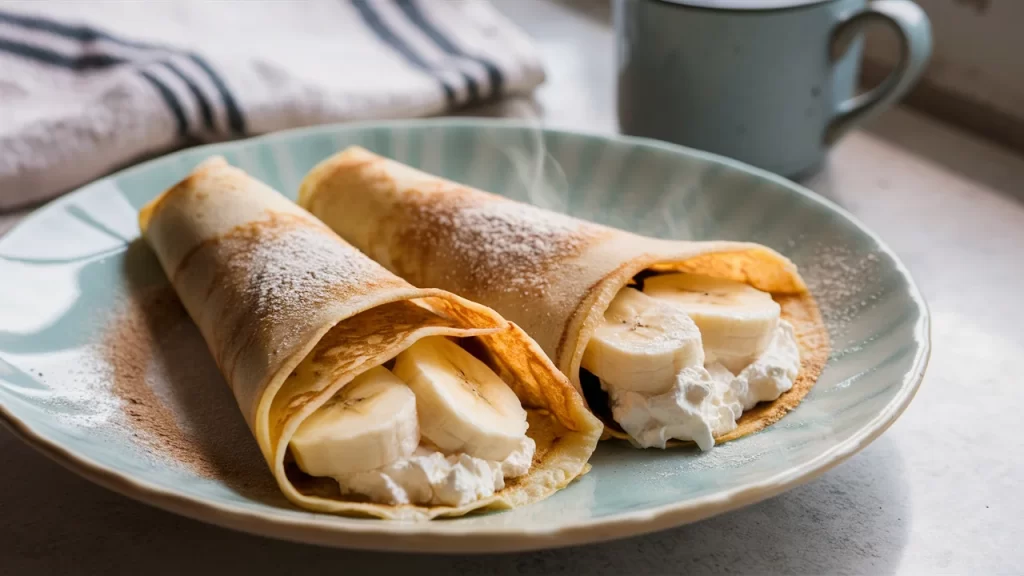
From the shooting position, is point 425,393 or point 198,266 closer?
point 425,393

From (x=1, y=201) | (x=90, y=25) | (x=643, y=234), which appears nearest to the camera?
(x=643, y=234)

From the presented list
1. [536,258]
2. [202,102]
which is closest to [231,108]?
[202,102]

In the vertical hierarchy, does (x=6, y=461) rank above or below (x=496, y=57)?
below

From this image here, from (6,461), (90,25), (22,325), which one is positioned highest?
(90,25)

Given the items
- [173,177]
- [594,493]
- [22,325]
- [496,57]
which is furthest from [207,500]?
[496,57]

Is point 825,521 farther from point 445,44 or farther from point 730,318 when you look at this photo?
point 445,44

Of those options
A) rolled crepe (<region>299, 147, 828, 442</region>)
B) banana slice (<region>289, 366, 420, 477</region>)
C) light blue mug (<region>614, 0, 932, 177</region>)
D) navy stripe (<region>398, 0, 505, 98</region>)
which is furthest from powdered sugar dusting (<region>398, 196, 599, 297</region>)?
navy stripe (<region>398, 0, 505, 98</region>)

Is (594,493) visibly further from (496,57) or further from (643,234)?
(496,57)

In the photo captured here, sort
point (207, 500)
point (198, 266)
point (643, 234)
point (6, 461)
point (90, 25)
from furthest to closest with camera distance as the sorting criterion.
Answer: point (90, 25), point (643, 234), point (198, 266), point (6, 461), point (207, 500)
